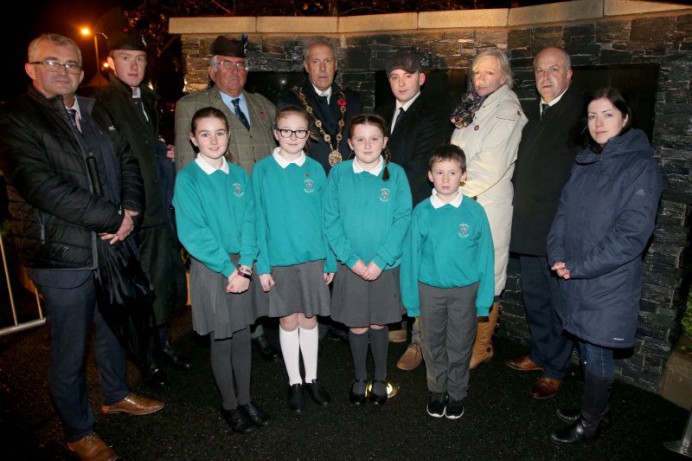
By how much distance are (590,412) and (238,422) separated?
2331 mm

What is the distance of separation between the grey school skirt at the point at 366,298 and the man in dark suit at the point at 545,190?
108 cm

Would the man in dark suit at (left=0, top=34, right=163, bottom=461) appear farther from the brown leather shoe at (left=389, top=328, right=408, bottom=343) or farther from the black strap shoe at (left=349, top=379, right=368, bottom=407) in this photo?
the brown leather shoe at (left=389, top=328, right=408, bottom=343)

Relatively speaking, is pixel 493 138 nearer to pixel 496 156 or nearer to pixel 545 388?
pixel 496 156

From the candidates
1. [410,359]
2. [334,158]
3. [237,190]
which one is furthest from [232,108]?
[410,359]

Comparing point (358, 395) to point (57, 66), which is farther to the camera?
point (358, 395)

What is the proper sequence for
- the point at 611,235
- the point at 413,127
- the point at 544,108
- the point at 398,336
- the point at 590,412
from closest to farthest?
the point at 611,235 → the point at 590,412 → the point at 544,108 → the point at 413,127 → the point at 398,336

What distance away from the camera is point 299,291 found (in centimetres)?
334

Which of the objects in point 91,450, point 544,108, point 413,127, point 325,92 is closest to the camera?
point 91,450

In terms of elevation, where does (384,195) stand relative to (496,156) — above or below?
below

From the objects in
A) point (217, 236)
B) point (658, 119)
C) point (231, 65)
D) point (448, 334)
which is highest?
point (231, 65)

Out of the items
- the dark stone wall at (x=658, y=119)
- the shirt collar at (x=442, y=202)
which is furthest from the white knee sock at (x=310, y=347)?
the dark stone wall at (x=658, y=119)

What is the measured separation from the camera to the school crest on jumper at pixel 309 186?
325 centimetres

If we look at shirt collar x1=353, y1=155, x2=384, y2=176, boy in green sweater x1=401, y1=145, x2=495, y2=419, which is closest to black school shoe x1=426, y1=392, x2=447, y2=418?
boy in green sweater x1=401, y1=145, x2=495, y2=419

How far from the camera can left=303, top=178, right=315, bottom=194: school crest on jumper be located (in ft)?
10.7
